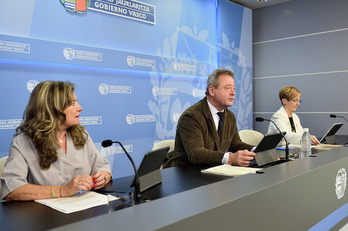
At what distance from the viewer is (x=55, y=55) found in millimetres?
3410

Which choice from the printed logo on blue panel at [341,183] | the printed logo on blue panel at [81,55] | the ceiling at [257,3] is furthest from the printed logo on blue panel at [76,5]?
the ceiling at [257,3]

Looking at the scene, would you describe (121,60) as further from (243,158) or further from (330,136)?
(330,136)

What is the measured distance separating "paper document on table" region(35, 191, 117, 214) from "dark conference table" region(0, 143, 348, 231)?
0.11 feet

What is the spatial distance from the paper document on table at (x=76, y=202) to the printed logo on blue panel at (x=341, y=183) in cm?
131

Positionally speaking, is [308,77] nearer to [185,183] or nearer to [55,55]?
[55,55]

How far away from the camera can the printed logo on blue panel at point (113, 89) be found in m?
3.87

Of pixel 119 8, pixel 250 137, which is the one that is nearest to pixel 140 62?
pixel 119 8

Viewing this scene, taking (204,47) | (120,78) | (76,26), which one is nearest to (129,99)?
(120,78)

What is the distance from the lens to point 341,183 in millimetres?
1979

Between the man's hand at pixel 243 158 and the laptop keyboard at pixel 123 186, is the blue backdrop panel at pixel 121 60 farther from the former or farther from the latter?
the man's hand at pixel 243 158

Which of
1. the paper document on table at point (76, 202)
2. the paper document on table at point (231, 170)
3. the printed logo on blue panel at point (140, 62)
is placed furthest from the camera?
the printed logo on blue panel at point (140, 62)

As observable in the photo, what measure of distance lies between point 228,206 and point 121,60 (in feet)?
10.6

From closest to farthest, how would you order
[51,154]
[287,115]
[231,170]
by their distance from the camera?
[51,154] → [231,170] → [287,115]

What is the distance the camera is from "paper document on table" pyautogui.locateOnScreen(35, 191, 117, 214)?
1.31m
